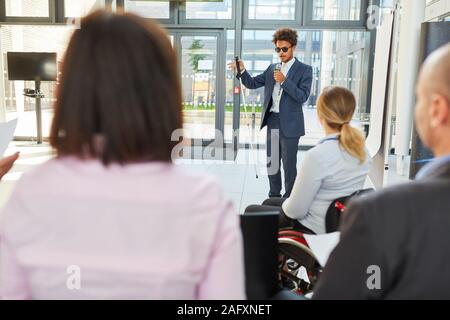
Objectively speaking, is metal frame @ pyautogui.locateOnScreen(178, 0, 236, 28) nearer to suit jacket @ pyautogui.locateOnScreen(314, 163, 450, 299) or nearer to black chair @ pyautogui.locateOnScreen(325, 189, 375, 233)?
black chair @ pyautogui.locateOnScreen(325, 189, 375, 233)

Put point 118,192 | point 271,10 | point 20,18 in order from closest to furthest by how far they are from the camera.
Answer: point 118,192, point 271,10, point 20,18

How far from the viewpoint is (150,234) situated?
0.74 meters

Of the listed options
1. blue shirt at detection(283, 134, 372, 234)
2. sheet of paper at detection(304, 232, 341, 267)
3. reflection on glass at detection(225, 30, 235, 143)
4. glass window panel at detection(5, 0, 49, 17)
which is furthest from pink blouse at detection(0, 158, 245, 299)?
glass window panel at detection(5, 0, 49, 17)

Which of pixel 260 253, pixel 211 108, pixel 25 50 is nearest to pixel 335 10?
pixel 211 108

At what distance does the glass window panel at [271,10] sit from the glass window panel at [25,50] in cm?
351

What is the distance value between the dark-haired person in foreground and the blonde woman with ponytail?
1.20m

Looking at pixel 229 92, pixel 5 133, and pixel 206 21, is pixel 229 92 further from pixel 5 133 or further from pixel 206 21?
pixel 5 133

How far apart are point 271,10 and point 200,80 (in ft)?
5.68

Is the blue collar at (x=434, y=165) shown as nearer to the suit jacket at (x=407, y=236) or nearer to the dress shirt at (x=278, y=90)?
the suit jacket at (x=407, y=236)

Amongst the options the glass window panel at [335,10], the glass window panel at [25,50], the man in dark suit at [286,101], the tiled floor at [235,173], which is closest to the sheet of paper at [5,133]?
the tiled floor at [235,173]

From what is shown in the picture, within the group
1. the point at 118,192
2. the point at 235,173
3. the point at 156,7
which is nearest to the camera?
the point at 118,192

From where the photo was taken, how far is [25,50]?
8.55 metres

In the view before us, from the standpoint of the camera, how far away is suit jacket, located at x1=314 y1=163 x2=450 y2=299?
0.79 metres
